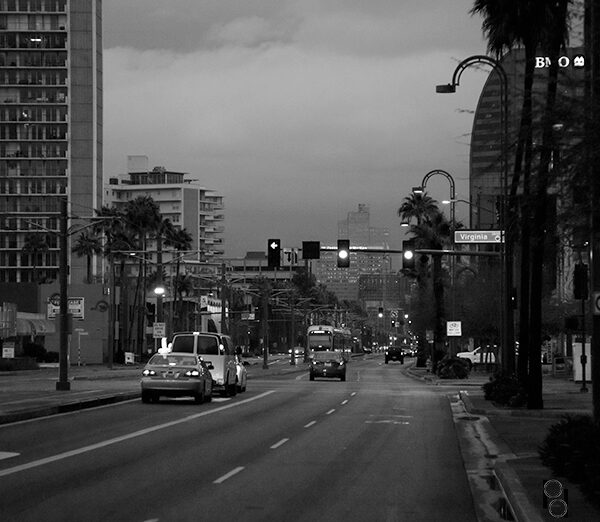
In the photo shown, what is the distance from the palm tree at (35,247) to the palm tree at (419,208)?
60313 millimetres

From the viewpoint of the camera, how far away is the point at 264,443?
24656mm

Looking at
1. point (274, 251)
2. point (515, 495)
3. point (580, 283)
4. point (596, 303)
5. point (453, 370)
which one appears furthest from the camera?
A: point (453, 370)

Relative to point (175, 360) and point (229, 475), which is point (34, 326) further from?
point (229, 475)

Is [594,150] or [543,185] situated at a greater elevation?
[594,150]

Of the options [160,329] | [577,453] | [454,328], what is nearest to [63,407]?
[577,453]

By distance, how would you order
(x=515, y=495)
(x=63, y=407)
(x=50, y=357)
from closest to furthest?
(x=515, y=495) → (x=63, y=407) → (x=50, y=357)

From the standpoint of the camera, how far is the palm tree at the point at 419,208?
84.6 meters

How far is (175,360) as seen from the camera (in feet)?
124

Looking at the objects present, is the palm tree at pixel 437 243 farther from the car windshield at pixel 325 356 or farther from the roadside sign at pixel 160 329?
the roadside sign at pixel 160 329

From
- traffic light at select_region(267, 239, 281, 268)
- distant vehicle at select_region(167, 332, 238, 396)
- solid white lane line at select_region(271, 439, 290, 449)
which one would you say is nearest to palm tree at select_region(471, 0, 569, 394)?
solid white lane line at select_region(271, 439, 290, 449)

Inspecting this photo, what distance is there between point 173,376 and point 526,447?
645 inches

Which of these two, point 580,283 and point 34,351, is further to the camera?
point 34,351

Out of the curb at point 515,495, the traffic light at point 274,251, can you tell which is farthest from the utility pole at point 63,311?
the curb at point 515,495

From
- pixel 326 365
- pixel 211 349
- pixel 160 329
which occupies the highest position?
pixel 160 329
